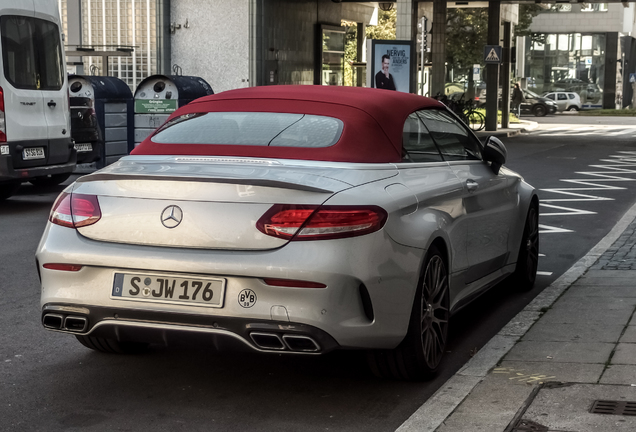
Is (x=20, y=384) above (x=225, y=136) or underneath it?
underneath

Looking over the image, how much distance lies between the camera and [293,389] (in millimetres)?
5004

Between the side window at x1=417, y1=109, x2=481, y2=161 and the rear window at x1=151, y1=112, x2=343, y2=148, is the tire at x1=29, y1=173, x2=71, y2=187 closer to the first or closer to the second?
the side window at x1=417, y1=109, x2=481, y2=161

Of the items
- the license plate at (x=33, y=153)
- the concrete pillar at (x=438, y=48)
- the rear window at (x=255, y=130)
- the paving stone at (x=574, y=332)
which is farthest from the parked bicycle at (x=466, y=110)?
the rear window at (x=255, y=130)

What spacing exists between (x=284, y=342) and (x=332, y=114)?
4.62 ft

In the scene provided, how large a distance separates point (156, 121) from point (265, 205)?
14.0 meters

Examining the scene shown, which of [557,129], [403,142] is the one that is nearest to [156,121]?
[403,142]

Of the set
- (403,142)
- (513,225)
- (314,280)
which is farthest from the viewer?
(513,225)

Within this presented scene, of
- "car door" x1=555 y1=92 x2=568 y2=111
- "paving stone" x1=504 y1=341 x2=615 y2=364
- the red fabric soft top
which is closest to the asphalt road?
"paving stone" x1=504 y1=341 x2=615 y2=364

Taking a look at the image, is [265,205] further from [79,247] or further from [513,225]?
[513,225]

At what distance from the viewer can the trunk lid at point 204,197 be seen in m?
4.41

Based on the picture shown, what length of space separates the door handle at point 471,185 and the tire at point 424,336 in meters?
0.72

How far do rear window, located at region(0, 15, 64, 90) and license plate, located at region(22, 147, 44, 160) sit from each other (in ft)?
2.43

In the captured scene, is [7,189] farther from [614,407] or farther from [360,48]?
[360,48]

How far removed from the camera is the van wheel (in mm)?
13250
